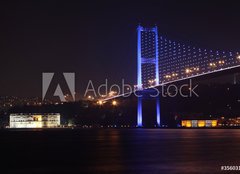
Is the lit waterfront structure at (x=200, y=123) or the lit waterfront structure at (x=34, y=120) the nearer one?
the lit waterfront structure at (x=200, y=123)

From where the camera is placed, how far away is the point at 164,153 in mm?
21328

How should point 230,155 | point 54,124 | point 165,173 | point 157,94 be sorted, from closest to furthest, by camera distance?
1. point 165,173
2. point 230,155
3. point 157,94
4. point 54,124

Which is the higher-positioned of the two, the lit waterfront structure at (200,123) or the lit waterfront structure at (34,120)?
the lit waterfront structure at (34,120)

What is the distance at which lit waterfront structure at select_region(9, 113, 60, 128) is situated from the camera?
96375mm

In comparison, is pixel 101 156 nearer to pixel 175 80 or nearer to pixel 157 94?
pixel 175 80

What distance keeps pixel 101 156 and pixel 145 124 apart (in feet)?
Answer: 140

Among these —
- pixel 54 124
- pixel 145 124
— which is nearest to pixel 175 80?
pixel 145 124

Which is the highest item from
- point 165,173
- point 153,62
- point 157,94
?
point 153,62

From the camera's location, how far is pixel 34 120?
99625mm

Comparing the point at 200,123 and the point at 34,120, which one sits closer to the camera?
the point at 200,123

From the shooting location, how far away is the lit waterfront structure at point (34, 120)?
96375 mm

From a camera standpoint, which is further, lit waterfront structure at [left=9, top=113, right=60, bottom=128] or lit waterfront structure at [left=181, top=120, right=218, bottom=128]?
lit waterfront structure at [left=9, top=113, right=60, bottom=128]

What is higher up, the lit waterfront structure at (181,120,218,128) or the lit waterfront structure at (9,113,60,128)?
the lit waterfront structure at (9,113,60,128)

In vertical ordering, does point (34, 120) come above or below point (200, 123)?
above
